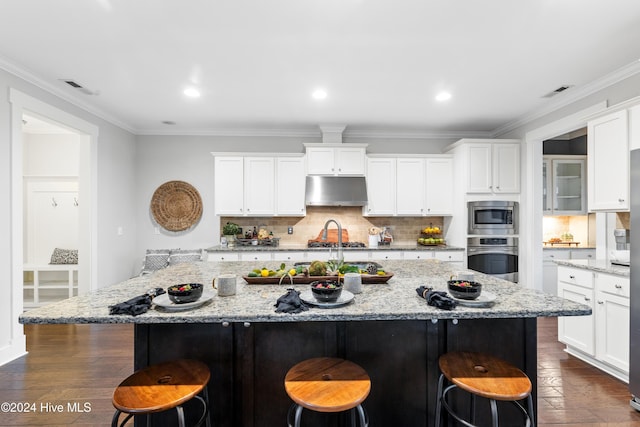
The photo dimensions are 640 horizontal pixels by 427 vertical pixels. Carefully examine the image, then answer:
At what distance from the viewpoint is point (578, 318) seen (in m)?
2.94

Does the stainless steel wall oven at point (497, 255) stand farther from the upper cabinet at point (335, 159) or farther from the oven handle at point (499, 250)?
the upper cabinet at point (335, 159)

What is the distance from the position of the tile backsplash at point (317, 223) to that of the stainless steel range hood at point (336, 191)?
46cm

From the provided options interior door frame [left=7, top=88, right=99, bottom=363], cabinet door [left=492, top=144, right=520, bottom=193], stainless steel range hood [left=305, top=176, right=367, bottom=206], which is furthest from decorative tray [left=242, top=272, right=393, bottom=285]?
cabinet door [left=492, top=144, right=520, bottom=193]

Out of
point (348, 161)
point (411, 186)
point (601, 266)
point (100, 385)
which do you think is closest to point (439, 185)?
point (411, 186)

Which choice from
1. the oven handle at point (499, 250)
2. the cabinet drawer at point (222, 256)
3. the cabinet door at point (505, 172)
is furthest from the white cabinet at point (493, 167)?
the cabinet drawer at point (222, 256)

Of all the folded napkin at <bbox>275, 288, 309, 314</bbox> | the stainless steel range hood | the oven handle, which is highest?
the stainless steel range hood

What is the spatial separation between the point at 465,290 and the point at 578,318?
7.39 feet

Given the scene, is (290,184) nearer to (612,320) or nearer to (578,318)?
(578,318)

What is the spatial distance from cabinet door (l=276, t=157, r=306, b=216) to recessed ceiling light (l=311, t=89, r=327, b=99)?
1315 millimetres

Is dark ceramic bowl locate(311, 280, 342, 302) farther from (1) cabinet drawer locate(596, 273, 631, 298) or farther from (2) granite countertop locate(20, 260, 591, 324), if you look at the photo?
(1) cabinet drawer locate(596, 273, 631, 298)

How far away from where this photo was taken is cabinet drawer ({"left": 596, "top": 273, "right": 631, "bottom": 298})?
8.07ft

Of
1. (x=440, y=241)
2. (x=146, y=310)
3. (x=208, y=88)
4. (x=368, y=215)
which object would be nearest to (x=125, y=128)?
(x=208, y=88)

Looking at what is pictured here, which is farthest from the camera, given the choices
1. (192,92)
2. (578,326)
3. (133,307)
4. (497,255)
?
(497,255)

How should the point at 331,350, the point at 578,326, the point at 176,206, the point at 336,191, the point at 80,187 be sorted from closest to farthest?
the point at 331,350 → the point at 578,326 → the point at 80,187 → the point at 336,191 → the point at 176,206
